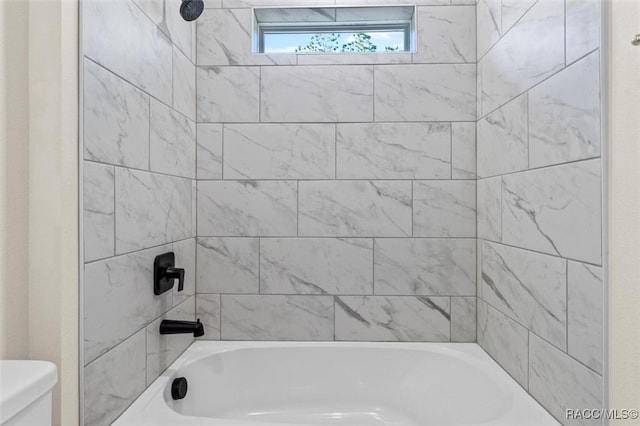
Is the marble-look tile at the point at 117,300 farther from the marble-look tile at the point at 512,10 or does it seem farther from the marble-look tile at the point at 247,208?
the marble-look tile at the point at 512,10

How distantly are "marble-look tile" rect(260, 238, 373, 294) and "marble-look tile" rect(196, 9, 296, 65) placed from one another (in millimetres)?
897

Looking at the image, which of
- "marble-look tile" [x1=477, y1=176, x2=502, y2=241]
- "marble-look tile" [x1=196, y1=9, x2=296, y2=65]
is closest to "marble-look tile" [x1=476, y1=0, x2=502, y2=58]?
"marble-look tile" [x1=477, y1=176, x2=502, y2=241]

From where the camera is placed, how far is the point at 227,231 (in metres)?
1.91

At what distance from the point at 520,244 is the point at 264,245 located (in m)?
1.12

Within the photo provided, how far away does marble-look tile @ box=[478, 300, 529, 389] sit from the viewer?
138cm

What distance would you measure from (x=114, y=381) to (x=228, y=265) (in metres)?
0.80

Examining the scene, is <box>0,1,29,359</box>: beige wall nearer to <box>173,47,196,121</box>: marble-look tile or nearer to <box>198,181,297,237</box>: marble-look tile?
<box>173,47,196,121</box>: marble-look tile

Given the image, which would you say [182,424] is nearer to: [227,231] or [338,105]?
[227,231]

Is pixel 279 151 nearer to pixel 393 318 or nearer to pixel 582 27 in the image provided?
pixel 393 318

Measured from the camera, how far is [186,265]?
1.79 meters

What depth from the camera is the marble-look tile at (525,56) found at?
3.80ft

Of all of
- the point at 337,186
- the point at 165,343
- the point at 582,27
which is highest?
the point at 582,27

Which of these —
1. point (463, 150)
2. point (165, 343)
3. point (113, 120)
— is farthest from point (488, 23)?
point (165, 343)

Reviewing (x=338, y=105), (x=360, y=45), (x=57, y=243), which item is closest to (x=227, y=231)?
(x=338, y=105)
